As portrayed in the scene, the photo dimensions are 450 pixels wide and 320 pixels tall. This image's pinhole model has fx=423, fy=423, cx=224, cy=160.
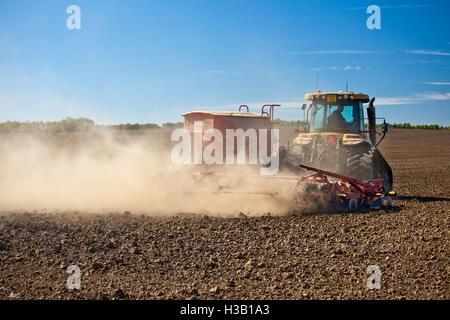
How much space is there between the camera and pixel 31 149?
17.8 meters

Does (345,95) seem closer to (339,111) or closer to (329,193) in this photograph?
(339,111)

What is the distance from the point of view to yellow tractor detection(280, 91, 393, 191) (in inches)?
387

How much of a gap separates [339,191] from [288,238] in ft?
8.21

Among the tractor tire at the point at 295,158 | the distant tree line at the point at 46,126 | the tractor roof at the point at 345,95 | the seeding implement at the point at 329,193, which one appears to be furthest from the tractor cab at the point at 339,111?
the distant tree line at the point at 46,126

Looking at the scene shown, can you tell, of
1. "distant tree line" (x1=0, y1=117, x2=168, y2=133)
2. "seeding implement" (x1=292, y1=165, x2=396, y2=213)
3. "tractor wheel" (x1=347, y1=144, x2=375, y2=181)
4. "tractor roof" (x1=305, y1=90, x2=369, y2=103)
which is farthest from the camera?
"distant tree line" (x1=0, y1=117, x2=168, y2=133)

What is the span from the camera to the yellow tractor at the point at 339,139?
32.2ft

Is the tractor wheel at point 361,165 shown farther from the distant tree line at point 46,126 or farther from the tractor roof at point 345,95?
the distant tree line at point 46,126

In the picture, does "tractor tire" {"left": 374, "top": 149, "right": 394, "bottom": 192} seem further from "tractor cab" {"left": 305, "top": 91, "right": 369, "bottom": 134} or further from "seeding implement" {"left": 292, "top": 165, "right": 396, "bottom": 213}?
"seeding implement" {"left": 292, "top": 165, "right": 396, "bottom": 213}

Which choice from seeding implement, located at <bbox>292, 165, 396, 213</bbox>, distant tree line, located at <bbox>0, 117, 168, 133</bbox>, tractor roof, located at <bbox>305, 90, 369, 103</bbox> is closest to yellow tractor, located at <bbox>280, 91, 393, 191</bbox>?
tractor roof, located at <bbox>305, 90, 369, 103</bbox>

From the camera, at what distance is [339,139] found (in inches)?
391

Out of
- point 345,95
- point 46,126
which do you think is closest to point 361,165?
point 345,95

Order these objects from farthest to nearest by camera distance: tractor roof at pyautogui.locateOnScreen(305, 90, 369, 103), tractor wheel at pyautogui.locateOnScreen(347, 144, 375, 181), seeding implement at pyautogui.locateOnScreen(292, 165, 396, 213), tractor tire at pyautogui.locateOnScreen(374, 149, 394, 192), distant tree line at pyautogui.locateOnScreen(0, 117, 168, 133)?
distant tree line at pyautogui.locateOnScreen(0, 117, 168, 133)
tractor tire at pyautogui.locateOnScreen(374, 149, 394, 192)
tractor roof at pyautogui.locateOnScreen(305, 90, 369, 103)
tractor wheel at pyautogui.locateOnScreen(347, 144, 375, 181)
seeding implement at pyautogui.locateOnScreen(292, 165, 396, 213)

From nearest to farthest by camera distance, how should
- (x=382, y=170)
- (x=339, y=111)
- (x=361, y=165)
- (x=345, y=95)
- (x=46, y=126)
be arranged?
(x=361, y=165) → (x=345, y=95) → (x=339, y=111) → (x=382, y=170) → (x=46, y=126)
